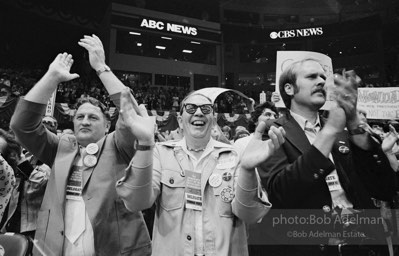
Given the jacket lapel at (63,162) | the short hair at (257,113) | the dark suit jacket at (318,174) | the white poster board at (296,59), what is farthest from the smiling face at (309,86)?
the short hair at (257,113)

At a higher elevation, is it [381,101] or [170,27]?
[170,27]

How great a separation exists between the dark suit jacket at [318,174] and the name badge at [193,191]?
34 centimetres

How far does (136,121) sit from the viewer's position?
1.62 meters

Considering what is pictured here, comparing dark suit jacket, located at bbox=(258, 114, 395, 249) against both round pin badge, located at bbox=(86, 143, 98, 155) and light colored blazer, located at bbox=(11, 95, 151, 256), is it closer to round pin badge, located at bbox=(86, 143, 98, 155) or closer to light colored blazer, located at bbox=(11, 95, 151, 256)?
light colored blazer, located at bbox=(11, 95, 151, 256)

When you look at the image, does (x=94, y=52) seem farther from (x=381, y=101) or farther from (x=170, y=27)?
(x=170, y=27)

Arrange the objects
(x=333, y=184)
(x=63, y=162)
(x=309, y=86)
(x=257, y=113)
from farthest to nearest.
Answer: (x=257, y=113) < (x=63, y=162) < (x=309, y=86) < (x=333, y=184)

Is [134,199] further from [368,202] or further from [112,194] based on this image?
[368,202]

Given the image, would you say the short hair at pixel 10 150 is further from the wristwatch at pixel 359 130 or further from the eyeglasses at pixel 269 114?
the wristwatch at pixel 359 130

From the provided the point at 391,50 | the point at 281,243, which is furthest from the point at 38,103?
the point at 391,50

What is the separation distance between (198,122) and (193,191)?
0.40m

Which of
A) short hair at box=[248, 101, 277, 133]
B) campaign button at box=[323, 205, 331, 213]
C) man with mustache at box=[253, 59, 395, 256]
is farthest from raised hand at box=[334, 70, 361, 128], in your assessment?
short hair at box=[248, 101, 277, 133]

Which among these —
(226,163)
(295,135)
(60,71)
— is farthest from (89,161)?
(295,135)

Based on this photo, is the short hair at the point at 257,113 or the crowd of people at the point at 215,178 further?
the short hair at the point at 257,113

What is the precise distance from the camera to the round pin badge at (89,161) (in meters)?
1.99
